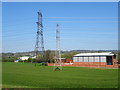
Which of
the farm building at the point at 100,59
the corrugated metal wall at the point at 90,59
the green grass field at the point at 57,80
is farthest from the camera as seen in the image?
the corrugated metal wall at the point at 90,59

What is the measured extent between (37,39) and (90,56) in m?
14.6

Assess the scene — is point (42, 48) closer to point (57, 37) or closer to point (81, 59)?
point (81, 59)

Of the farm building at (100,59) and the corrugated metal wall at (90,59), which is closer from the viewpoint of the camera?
the farm building at (100,59)

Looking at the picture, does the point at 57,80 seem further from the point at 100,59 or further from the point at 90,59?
the point at 90,59

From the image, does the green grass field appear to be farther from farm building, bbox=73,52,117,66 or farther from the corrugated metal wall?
the corrugated metal wall

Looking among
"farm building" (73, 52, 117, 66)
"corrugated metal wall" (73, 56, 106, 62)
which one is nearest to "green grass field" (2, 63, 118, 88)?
"farm building" (73, 52, 117, 66)

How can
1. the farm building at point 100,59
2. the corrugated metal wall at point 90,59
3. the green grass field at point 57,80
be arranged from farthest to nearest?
the corrugated metal wall at point 90,59 < the farm building at point 100,59 < the green grass field at point 57,80

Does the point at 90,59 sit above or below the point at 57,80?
below

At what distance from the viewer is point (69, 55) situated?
78438 millimetres

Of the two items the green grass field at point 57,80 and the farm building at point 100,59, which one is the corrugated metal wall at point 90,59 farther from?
the green grass field at point 57,80

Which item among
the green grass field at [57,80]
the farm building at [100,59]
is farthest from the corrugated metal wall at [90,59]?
the green grass field at [57,80]

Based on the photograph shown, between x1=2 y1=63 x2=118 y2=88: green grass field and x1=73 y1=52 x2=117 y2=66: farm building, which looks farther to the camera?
x1=73 y1=52 x2=117 y2=66: farm building

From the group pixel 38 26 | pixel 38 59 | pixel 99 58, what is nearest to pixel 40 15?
pixel 38 26

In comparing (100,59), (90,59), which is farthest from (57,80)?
(90,59)
